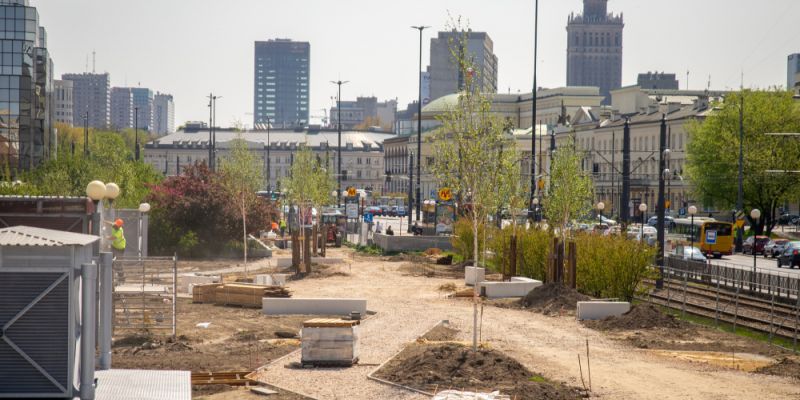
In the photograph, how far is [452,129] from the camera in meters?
27.3

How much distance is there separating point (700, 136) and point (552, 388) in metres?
65.1

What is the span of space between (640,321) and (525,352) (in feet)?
18.7

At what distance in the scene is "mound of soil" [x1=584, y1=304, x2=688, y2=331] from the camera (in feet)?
98.0

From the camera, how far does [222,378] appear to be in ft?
70.6

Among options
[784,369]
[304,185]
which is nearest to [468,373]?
[784,369]

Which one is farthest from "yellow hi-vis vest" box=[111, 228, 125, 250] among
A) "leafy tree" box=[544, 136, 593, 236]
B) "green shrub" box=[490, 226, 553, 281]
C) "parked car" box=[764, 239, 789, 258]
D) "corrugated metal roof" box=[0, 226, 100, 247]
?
"parked car" box=[764, 239, 789, 258]

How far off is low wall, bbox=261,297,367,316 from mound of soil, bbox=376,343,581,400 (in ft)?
27.3

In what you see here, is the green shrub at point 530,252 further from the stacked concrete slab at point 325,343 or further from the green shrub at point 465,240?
the stacked concrete slab at point 325,343

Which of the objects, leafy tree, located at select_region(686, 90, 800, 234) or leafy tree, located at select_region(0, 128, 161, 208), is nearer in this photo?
leafy tree, located at select_region(0, 128, 161, 208)

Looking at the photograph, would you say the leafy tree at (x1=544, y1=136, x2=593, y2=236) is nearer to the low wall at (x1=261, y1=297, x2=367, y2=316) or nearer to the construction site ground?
the construction site ground

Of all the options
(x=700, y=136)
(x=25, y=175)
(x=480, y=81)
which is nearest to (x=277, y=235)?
(x=25, y=175)

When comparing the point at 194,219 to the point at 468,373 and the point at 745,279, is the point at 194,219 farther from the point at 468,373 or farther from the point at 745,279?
the point at 468,373

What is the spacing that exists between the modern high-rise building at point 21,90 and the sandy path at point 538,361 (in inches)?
1852

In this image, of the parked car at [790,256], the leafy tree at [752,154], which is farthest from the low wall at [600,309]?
the leafy tree at [752,154]
